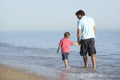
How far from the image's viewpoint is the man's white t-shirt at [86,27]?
1073 centimetres

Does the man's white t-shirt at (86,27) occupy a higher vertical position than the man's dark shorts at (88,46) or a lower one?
higher

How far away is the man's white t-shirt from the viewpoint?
10.7 metres

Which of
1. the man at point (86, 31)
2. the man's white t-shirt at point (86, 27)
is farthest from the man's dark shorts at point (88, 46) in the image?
the man's white t-shirt at point (86, 27)

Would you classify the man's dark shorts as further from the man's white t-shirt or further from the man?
the man's white t-shirt

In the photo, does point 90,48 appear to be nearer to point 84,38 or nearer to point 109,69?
point 84,38

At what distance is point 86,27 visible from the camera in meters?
10.7

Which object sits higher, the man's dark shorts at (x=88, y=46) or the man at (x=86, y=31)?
the man at (x=86, y=31)

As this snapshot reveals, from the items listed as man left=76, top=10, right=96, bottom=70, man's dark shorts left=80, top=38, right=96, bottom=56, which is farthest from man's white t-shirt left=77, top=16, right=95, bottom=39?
man's dark shorts left=80, top=38, right=96, bottom=56

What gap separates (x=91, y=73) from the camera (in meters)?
10.8

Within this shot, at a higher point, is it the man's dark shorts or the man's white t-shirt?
the man's white t-shirt

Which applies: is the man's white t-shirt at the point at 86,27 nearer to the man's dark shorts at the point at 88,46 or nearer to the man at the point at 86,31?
the man at the point at 86,31

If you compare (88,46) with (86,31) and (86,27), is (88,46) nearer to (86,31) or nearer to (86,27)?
(86,31)

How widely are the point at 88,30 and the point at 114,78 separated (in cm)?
159

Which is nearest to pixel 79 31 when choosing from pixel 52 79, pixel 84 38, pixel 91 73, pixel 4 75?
pixel 84 38
